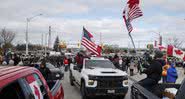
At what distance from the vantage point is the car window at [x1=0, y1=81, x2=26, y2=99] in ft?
13.5

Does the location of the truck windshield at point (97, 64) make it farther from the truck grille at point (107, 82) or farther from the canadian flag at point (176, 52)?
the canadian flag at point (176, 52)

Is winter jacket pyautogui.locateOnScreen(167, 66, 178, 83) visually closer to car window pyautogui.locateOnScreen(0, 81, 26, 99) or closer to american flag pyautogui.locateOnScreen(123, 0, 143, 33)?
american flag pyautogui.locateOnScreen(123, 0, 143, 33)

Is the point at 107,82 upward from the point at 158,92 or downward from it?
downward

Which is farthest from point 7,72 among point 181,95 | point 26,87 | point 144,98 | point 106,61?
point 106,61

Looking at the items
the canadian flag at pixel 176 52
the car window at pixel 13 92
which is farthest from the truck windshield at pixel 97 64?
the car window at pixel 13 92

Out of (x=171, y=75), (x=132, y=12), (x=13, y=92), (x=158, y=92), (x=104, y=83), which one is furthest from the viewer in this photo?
(x=132, y=12)

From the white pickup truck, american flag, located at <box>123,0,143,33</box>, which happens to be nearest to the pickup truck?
the white pickup truck

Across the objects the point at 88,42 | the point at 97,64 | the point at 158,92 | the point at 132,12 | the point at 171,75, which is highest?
the point at 132,12

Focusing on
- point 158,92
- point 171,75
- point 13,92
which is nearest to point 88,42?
point 171,75

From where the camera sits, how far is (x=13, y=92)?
425 cm

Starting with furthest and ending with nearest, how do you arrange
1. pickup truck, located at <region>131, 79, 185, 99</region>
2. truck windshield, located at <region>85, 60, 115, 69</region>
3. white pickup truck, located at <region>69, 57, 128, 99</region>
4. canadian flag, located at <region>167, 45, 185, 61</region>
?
canadian flag, located at <region>167, 45, 185, 61</region> < truck windshield, located at <region>85, 60, 115, 69</region> < white pickup truck, located at <region>69, 57, 128, 99</region> < pickup truck, located at <region>131, 79, 185, 99</region>

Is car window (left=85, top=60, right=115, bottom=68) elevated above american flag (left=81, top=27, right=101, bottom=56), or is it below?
below

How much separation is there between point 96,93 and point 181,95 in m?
8.75

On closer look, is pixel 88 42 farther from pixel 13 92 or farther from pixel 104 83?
pixel 13 92
